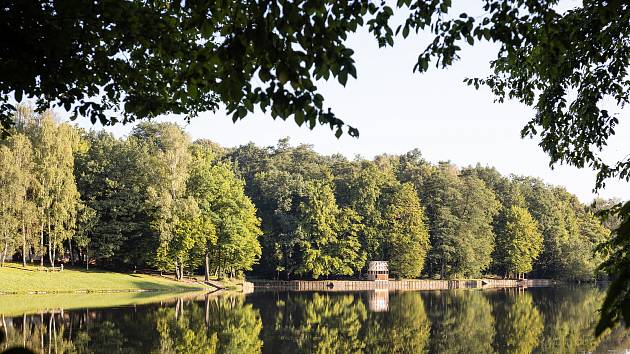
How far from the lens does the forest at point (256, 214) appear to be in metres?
45.3

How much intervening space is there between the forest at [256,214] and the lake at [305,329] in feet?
31.6

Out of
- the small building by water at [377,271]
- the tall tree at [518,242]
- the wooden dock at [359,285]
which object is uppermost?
the tall tree at [518,242]

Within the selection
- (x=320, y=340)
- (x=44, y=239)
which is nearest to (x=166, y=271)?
(x=44, y=239)

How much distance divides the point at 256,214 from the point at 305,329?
42165mm

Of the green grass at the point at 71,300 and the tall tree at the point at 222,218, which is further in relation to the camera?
the tall tree at the point at 222,218

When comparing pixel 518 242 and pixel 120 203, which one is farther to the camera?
pixel 518 242

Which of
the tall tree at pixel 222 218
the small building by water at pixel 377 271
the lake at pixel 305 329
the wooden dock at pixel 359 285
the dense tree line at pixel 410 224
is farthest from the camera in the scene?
the small building by water at pixel 377 271

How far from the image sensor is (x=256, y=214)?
67.3m

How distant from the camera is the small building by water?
6169 cm

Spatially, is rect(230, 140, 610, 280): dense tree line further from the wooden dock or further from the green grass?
the green grass

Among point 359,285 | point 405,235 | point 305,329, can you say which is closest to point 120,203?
point 359,285

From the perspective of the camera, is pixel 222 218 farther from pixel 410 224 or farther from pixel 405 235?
pixel 410 224

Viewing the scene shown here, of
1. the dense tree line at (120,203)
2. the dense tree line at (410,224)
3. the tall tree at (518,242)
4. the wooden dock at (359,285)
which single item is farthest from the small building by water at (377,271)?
the tall tree at (518,242)

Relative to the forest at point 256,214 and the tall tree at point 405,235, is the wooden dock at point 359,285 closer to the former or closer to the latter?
the forest at point 256,214
